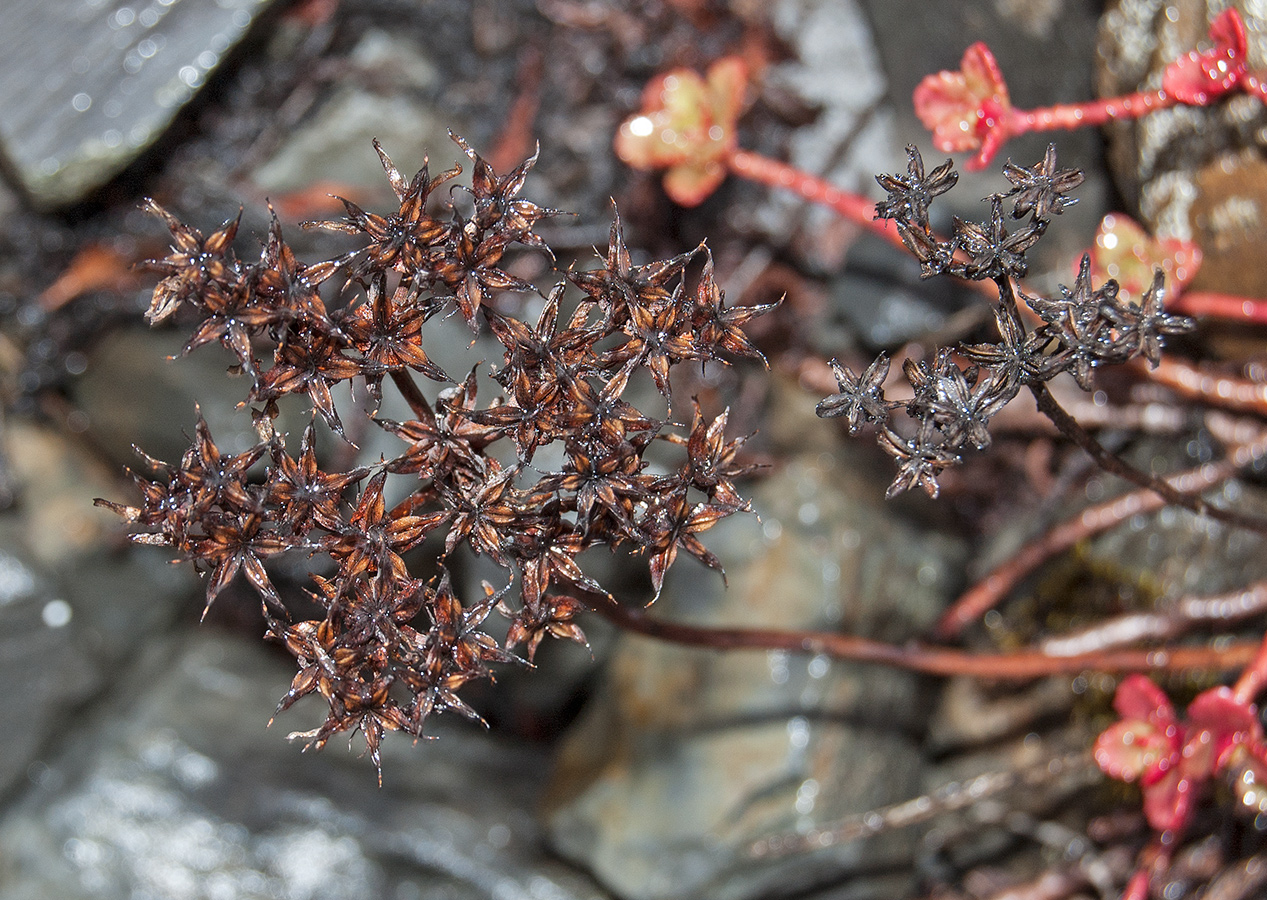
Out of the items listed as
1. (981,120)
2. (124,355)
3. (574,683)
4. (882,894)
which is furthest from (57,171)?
(882,894)

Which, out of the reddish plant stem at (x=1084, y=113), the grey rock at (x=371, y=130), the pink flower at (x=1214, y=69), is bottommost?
the grey rock at (x=371, y=130)

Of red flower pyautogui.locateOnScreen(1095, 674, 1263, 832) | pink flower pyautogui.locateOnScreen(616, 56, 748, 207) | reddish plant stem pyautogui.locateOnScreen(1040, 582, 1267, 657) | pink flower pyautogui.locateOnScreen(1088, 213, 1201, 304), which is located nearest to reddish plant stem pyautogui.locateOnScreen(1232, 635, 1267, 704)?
red flower pyautogui.locateOnScreen(1095, 674, 1263, 832)

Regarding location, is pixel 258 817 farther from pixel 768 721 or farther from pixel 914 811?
pixel 914 811

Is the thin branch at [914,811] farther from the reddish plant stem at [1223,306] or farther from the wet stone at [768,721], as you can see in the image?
the reddish plant stem at [1223,306]

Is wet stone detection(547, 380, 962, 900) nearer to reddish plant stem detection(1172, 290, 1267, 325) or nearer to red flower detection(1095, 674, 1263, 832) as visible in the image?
red flower detection(1095, 674, 1263, 832)

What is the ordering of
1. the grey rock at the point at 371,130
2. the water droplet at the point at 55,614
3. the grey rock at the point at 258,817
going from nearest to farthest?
the grey rock at the point at 258,817
the grey rock at the point at 371,130
the water droplet at the point at 55,614

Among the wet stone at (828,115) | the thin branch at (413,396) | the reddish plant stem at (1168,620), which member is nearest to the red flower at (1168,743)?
the reddish plant stem at (1168,620)
